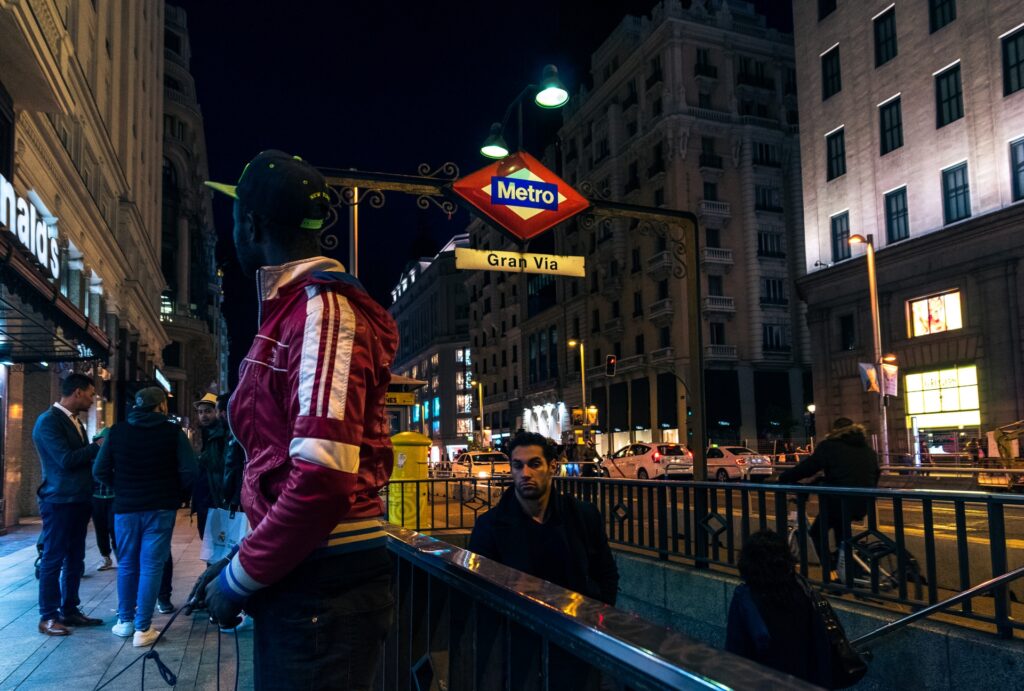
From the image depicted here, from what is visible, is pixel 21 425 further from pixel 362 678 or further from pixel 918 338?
pixel 918 338

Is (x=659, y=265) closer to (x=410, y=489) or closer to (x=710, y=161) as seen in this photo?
(x=710, y=161)

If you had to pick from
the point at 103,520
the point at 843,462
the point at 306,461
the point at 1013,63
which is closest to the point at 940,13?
the point at 1013,63

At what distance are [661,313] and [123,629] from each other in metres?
51.5

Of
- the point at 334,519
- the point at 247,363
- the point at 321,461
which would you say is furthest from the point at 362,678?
the point at 247,363

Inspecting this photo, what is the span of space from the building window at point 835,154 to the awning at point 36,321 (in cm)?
3178

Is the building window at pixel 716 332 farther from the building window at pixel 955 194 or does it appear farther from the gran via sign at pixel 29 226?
the gran via sign at pixel 29 226

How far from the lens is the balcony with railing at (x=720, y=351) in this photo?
180 feet

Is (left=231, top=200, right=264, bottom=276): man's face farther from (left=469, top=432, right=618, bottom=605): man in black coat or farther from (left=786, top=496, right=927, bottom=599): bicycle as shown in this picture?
(left=786, top=496, right=927, bottom=599): bicycle

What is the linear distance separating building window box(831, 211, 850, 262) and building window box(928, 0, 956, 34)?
8.08m

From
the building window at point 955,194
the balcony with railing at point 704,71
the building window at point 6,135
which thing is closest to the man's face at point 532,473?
the building window at point 6,135

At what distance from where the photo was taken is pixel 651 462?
33375mm

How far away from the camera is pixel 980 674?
5277 millimetres

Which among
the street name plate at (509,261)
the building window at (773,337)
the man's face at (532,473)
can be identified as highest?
the building window at (773,337)

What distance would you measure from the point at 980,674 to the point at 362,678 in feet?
15.5
